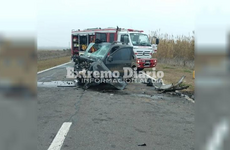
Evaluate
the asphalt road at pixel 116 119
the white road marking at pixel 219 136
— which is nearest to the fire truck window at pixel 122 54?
the asphalt road at pixel 116 119

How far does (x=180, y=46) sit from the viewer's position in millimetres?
23000

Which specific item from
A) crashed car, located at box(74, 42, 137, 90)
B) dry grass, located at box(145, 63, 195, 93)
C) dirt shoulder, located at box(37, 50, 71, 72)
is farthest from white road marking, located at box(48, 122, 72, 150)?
dry grass, located at box(145, 63, 195, 93)

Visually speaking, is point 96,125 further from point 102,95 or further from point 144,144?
point 102,95

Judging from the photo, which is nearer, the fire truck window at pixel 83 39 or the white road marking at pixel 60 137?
the white road marking at pixel 60 137

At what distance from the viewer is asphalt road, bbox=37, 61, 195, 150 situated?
13.5 ft

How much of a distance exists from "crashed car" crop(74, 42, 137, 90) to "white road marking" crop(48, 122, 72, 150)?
3.92m

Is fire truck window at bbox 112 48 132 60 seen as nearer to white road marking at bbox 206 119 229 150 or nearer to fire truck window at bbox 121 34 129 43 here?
fire truck window at bbox 121 34 129 43

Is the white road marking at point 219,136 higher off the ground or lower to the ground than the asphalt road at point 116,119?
higher

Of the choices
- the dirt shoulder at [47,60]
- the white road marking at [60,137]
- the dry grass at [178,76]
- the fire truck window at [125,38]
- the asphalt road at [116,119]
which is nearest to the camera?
the white road marking at [60,137]

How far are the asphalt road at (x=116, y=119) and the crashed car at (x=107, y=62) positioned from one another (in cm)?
53

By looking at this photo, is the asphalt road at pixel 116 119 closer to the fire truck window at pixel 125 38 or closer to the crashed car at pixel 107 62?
the crashed car at pixel 107 62

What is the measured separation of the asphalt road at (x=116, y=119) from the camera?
4.11 meters

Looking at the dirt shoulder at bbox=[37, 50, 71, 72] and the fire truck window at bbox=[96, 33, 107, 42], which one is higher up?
the fire truck window at bbox=[96, 33, 107, 42]

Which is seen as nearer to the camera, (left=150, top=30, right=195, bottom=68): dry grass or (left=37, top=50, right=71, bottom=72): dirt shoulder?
(left=37, top=50, right=71, bottom=72): dirt shoulder
